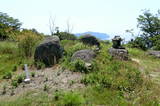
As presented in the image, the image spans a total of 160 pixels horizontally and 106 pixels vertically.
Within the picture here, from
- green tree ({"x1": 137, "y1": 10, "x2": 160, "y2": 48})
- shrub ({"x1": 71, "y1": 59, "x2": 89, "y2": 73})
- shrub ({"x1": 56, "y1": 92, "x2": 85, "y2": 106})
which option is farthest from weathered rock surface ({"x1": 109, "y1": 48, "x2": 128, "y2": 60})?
green tree ({"x1": 137, "y1": 10, "x2": 160, "y2": 48})

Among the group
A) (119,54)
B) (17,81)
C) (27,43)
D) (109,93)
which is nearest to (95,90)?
(109,93)

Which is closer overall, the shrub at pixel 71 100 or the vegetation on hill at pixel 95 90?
the shrub at pixel 71 100

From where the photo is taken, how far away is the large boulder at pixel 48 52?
6.95 metres

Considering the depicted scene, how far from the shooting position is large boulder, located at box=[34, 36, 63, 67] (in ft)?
22.8

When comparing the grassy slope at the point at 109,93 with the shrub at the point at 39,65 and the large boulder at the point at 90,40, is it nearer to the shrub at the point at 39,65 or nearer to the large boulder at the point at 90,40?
the shrub at the point at 39,65

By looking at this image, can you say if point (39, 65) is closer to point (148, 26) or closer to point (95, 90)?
point (95, 90)

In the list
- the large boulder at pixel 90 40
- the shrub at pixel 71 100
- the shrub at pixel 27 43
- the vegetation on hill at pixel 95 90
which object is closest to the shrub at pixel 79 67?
the vegetation on hill at pixel 95 90

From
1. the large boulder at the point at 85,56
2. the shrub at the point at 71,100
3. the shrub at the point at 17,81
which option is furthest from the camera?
the large boulder at the point at 85,56

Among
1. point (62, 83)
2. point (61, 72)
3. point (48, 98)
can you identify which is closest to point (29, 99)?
point (48, 98)

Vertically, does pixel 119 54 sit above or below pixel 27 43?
below

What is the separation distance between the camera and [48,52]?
7.01 meters

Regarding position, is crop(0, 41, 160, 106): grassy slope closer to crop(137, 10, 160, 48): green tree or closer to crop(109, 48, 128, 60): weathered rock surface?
crop(109, 48, 128, 60): weathered rock surface

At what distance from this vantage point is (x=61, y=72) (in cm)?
554

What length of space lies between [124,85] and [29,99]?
2.16 m
